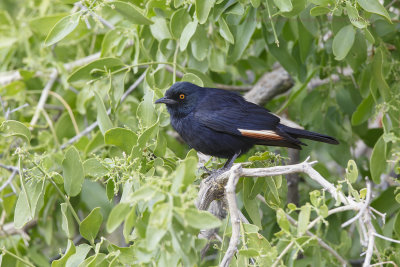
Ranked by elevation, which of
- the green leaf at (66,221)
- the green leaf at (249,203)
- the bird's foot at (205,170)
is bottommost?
the bird's foot at (205,170)

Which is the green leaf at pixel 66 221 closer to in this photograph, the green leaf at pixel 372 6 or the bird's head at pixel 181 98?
the bird's head at pixel 181 98

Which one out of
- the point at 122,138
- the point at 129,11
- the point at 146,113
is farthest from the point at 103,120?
the point at 129,11

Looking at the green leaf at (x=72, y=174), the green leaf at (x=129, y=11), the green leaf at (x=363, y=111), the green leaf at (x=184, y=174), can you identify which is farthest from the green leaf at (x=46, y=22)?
the green leaf at (x=184, y=174)

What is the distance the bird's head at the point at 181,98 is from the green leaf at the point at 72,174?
3.18ft

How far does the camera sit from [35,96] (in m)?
5.74

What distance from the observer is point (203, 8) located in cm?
338

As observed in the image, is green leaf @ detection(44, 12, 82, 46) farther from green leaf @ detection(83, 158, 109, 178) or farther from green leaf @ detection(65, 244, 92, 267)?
green leaf @ detection(65, 244, 92, 267)

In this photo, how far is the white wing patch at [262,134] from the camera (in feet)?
12.4

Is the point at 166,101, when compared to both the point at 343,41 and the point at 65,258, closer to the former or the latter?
the point at 343,41

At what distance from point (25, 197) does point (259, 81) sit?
2890mm

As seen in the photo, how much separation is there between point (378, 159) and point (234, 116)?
Result: 1.05 meters

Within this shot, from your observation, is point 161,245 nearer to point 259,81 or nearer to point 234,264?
point 234,264

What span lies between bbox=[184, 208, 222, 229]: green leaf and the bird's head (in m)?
1.99

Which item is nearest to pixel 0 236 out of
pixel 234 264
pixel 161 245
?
pixel 234 264
